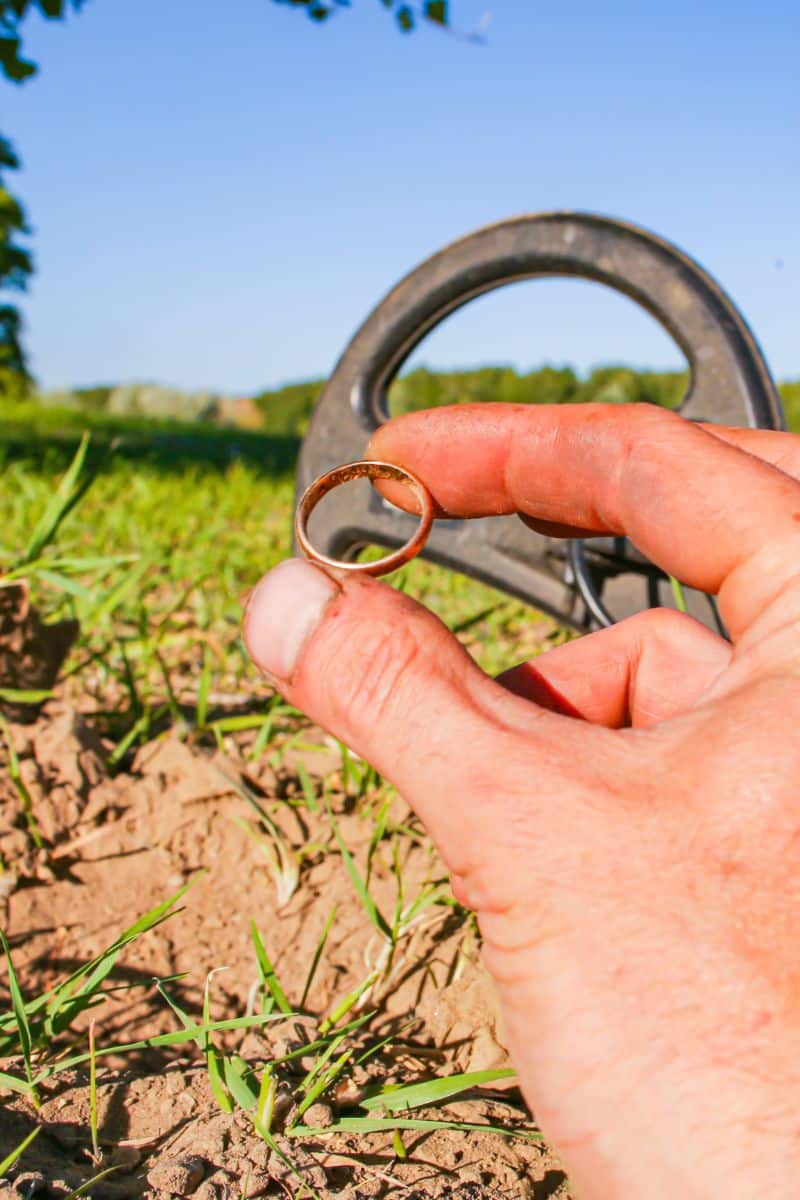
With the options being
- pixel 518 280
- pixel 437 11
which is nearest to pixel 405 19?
pixel 437 11

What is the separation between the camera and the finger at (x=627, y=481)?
1.11 meters

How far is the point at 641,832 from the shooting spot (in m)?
0.93

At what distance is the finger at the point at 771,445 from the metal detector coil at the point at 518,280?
0.88 meters

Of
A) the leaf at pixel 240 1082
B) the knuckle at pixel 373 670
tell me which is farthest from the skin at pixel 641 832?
the leaf at pixel 240 1082

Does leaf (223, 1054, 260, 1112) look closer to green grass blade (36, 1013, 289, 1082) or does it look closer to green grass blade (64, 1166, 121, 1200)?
green grass blade (36, 1013, 289, 1082)

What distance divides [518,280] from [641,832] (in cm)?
194

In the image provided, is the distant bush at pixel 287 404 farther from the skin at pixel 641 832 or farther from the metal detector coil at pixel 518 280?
the skin at pixel 641 832

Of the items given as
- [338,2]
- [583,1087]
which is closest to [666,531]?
[583,1087]

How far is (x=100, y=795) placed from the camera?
1.89m

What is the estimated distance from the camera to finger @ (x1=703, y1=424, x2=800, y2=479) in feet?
4.21

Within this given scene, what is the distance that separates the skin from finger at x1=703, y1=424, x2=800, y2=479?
0.14 m

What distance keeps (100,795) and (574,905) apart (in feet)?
3.98

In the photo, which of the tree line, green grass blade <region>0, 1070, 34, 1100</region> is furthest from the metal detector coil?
the tree line

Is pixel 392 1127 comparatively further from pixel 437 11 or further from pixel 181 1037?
pixel 437 11
